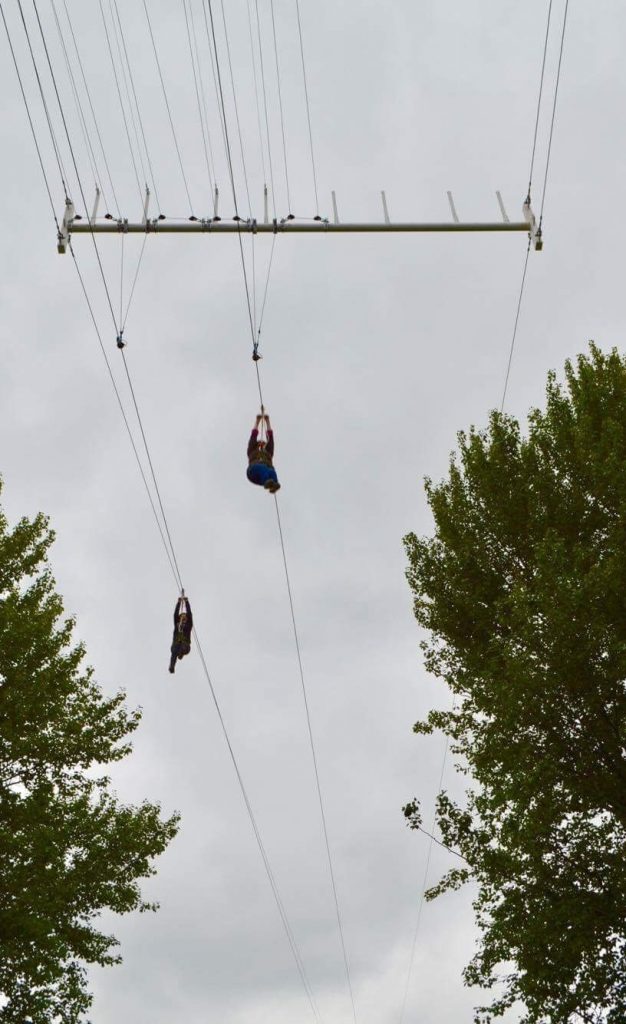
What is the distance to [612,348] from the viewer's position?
13.4 metres

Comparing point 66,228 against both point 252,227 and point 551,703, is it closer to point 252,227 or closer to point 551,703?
point 252,227

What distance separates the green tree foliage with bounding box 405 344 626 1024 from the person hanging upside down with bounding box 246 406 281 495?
135 inches

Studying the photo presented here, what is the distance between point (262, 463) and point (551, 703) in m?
6.04

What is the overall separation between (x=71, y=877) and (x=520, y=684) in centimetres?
665

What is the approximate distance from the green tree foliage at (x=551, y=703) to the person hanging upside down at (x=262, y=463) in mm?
3430

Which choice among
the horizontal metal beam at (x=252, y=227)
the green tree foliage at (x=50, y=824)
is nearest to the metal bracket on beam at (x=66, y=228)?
the horizontal metal beam at (x=252, y=227)

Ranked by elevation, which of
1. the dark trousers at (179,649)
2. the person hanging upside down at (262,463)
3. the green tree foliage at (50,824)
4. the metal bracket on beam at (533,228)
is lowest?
the green tree foliage at (50,824)

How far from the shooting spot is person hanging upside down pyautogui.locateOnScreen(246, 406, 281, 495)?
40.5ft

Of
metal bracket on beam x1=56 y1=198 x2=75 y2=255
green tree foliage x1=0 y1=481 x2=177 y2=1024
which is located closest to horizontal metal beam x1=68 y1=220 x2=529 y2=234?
metal bracket on beam x1=56 y1=198 x2=75 y2=255

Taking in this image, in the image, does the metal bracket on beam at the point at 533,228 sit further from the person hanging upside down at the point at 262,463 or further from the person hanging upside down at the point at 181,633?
the person hanging upside down at the point at 181,633

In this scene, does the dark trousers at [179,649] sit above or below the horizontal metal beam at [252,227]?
below

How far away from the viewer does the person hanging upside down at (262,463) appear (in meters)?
12.3

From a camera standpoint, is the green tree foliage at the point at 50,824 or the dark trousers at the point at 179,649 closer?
the green tree foliage at the point at 50,824

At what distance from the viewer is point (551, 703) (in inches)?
387
